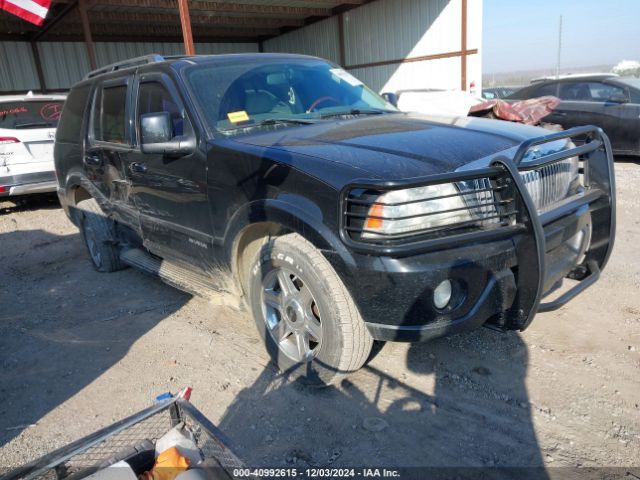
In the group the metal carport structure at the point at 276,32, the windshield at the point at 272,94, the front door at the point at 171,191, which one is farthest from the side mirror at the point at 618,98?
the front door at the point at 171,191

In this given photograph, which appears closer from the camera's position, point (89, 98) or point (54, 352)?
point (54, 352)

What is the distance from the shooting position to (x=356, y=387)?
2.92 meters

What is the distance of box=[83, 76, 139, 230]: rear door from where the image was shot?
4.07 m

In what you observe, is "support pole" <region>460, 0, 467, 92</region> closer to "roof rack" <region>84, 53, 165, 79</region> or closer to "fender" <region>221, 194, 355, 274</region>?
"roof rack" <region>84, 53, 165, 79</region>

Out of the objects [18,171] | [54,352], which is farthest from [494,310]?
[18,171]

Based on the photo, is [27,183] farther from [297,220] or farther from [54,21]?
[54,21]

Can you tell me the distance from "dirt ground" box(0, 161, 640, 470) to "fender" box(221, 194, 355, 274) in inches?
35.0

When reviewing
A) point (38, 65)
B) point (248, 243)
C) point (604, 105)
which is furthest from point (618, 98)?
point (38, 65)

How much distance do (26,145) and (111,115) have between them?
398cm

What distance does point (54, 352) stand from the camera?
361cm

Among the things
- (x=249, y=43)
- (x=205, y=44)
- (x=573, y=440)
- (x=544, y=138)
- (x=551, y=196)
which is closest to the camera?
(x=573, y=440)

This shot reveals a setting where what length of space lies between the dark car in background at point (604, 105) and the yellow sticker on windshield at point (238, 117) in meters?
7.71

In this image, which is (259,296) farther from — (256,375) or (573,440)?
(573,440)

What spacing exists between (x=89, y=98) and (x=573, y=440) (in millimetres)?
4638
